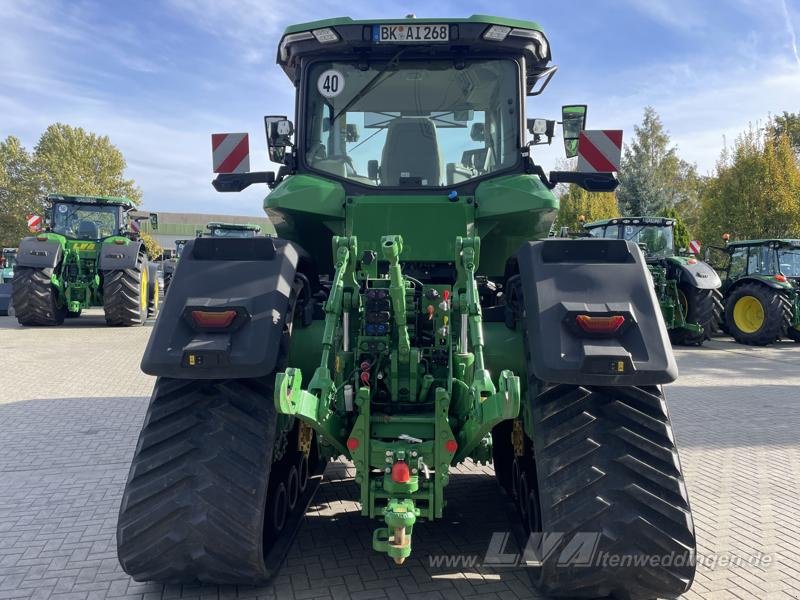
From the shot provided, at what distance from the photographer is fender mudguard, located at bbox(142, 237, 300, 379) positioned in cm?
249

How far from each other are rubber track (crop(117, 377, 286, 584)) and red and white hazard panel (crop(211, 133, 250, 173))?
6.44ft

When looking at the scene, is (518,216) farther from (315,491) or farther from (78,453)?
(78,453)

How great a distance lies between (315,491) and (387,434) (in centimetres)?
156

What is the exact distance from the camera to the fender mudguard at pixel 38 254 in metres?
13.3

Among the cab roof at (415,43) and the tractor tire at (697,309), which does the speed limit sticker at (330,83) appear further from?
the tractor tire at (697,309)

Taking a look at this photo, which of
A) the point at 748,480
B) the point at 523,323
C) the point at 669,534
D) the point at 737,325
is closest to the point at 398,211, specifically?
the point at 523,323

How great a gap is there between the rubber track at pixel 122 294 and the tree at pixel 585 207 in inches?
980

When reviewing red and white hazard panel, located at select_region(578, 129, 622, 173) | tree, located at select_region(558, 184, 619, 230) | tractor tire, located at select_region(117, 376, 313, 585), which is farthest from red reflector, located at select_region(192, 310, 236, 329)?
tree, located at select_region(558, 184, 619, 230)

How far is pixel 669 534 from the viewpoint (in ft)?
7.86

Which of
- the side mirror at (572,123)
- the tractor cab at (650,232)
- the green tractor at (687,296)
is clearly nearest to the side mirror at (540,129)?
the side mirror at (572,123)

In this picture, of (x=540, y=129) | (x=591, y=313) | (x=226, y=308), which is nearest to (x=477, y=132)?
(x=540, y=129)

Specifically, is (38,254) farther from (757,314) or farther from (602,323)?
(757,314)

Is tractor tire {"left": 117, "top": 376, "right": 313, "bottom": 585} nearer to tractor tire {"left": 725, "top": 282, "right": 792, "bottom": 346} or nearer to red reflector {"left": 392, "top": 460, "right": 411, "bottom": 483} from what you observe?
red reflector {"left": 392, "top": 460, "right": 411, "bottom": 483}

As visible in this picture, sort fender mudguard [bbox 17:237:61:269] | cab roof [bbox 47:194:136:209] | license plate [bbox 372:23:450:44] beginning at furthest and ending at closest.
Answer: cab roof [bbox 47:194:136:209] < fender mudguard [bbox 17:237:61:269] < license plate [bbox 372:23:450:44]
